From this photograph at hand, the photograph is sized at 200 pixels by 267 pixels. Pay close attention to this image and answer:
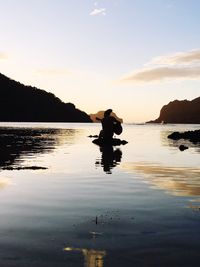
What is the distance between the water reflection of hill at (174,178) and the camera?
60.0 feet

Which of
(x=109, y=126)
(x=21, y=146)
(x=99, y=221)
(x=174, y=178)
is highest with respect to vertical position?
(x=109, y=126)

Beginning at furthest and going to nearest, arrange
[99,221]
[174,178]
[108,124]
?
[108,124], [174,178], [99,221]

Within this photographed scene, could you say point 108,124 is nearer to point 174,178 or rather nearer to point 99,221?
point 174,178

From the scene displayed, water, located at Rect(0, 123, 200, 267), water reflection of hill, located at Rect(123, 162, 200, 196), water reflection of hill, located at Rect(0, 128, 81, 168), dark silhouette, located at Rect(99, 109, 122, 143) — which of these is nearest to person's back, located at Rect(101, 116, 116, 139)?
dark silhouette, located at Rect(99, 109, 122, 143)

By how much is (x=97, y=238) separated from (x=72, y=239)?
618 mm

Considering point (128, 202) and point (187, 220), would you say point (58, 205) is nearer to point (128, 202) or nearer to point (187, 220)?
point (128, 202)

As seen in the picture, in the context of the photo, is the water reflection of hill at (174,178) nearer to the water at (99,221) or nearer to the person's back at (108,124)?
the water at (99,221)

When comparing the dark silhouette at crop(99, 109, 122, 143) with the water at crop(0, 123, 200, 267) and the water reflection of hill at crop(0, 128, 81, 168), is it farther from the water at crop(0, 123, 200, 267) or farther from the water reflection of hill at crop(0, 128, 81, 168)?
the water at crop(0, 123, 200, 267)

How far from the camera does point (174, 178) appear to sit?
22781mm

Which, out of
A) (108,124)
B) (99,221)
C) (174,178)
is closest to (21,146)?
(108,124)

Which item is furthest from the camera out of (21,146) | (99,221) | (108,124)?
(108,124)

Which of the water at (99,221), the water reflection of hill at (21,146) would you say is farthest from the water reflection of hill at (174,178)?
the water reflection of hill at (21,146)

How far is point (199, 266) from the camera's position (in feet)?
26.7

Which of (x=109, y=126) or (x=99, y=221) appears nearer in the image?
(x=99, y=221)
